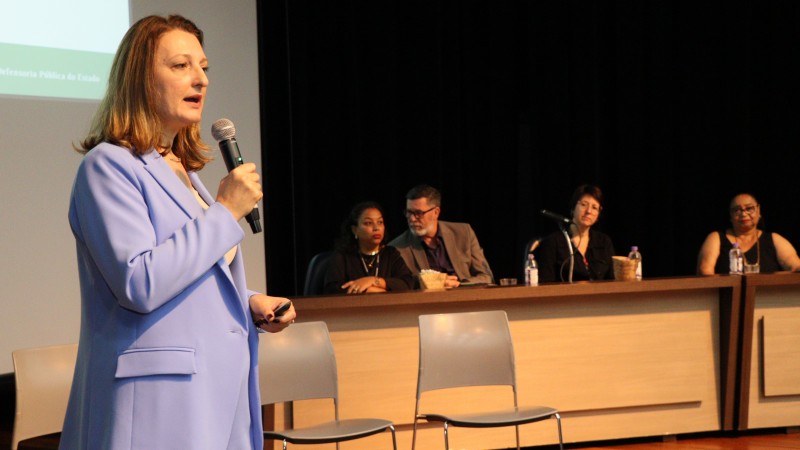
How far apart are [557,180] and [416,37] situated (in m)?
1.54

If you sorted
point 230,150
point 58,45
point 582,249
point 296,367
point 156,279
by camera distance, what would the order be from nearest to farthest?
point 156,279 < point 230,150 < point 296,367 < point 58,45 < point 582,249

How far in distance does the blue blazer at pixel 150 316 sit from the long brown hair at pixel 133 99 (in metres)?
0.03

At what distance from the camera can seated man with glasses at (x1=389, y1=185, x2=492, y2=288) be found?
5508 millimetres

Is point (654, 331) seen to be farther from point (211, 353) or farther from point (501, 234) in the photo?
point (211, 353)

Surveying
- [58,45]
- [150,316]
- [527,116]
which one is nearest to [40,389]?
[58,45]

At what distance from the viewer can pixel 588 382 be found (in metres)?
4.73

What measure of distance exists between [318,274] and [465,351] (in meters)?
1.54

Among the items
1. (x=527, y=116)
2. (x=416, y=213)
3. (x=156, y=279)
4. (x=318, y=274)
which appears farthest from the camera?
(x=527, y=116)

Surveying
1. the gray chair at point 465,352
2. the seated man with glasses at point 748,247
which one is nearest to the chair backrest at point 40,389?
the gray chair at point 465,352

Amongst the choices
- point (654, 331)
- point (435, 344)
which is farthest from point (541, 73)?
point (435, 344)

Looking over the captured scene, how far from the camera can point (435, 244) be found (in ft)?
18.6

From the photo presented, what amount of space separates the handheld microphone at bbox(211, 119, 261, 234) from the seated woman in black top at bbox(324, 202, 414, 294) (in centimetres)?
325

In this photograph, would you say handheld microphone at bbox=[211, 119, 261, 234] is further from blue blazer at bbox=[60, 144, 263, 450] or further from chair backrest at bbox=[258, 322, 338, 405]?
chair backrest at bbox=[258, 322, 338, 405]

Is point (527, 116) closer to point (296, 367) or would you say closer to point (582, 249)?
point (582, 249)
